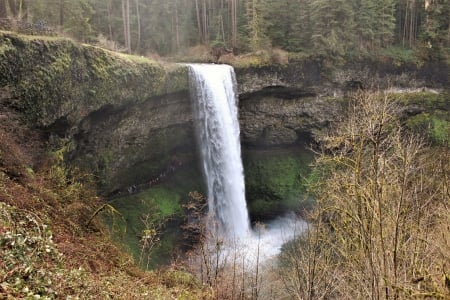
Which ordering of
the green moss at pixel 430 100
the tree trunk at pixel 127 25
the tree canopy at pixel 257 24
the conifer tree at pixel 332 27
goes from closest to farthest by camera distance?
the tree canopy at pixel 257 24 → the conifer tree at pixel 332 27 → the tree trunk at pixel 127 25 → the green moss at pixel 430 100

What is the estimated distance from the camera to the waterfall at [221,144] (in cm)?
2497

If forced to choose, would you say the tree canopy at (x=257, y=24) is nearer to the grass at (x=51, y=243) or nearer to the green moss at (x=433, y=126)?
the green moss at (x=433, y=126)

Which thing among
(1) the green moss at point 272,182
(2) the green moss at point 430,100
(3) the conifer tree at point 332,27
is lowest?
(1) the green moss at point 272,182

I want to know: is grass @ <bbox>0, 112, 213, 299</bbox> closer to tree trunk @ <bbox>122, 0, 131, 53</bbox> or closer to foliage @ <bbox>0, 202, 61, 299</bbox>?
foliage @ <bbox>0, 202, 61, 299</bbox>

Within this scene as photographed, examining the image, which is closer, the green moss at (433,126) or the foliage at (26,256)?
the foliage at (26,256)

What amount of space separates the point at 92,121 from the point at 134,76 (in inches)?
130

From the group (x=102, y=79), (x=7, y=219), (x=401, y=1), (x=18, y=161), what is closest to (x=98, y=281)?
(x=7, y=219)

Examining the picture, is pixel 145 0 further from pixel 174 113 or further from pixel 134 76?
pixel 134 76

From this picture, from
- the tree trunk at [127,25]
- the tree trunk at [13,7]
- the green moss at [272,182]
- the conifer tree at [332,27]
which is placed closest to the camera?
the tree trunk at [13,7]

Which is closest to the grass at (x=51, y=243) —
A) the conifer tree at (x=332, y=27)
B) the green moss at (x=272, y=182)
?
the green moss at (x=272, y=182)

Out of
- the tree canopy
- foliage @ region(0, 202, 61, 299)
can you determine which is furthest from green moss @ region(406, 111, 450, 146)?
foliage @ region(0, 202, 61, 299)

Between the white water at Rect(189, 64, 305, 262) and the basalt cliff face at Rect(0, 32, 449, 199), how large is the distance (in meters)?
1.25

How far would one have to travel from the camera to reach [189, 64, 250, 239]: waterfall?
81.9 ft

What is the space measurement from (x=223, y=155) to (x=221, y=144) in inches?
31.9
